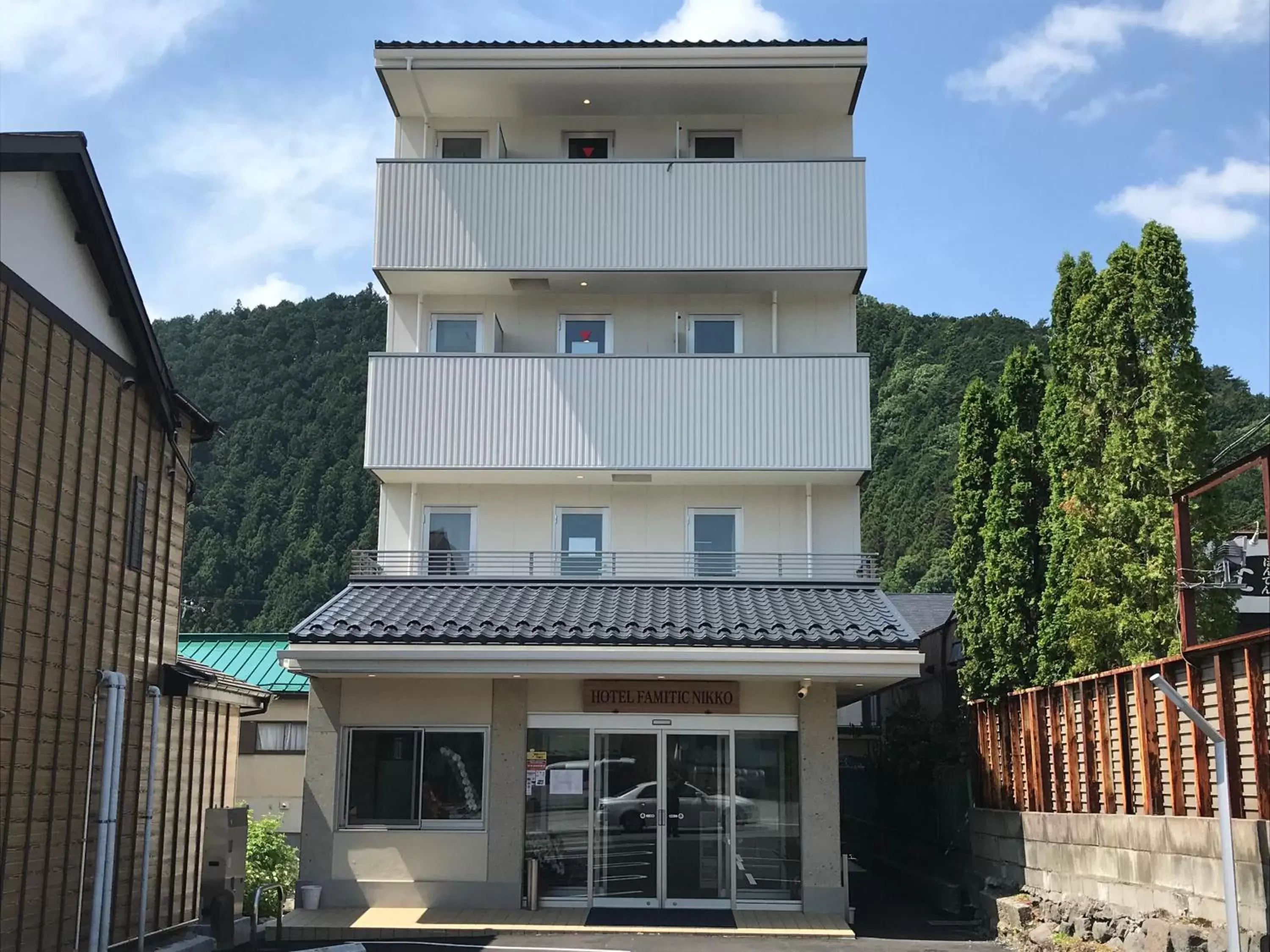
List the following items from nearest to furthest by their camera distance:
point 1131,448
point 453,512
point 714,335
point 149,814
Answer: point 149,814, point 1131,448, point 453,512, point 714,335

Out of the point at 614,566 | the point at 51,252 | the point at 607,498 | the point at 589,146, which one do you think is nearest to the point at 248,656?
the point at 607,498

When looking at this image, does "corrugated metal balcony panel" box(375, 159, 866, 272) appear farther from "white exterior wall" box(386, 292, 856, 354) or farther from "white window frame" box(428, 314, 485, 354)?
"white window frame" box(428, 314, 485, 354)

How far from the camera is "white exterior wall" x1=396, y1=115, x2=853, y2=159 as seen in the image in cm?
2216

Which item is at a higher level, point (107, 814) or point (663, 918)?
point (107, 814)

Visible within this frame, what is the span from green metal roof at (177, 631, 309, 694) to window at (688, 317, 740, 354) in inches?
480

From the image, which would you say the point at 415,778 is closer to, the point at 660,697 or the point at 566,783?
the point at 566,783

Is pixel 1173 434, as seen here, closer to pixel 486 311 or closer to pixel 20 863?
pixel 486 311

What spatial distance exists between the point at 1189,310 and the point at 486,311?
1135 centimetres

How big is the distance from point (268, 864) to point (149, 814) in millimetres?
4136

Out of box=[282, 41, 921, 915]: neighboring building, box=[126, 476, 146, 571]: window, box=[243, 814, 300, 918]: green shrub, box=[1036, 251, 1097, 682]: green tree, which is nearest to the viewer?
box=[126, 476, 146, 571]: window

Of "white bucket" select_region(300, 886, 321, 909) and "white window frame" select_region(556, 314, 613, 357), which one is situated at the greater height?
"white window frame" select_region(556, 314, 613, 357)

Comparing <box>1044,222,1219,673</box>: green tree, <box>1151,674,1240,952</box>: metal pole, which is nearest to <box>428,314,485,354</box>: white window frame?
<box>1044,222,1219,673</box>: green tree

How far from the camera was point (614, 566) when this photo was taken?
20.4 meters

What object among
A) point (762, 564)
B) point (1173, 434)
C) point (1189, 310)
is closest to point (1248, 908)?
point (1173, 434)
